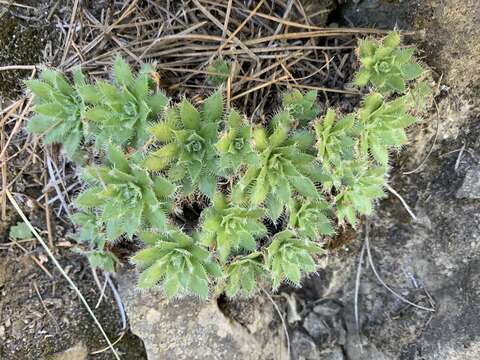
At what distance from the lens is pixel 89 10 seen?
2.29m

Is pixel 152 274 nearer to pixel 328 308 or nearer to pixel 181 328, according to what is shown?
pixel 181 328

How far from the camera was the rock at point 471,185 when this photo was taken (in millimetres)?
2379

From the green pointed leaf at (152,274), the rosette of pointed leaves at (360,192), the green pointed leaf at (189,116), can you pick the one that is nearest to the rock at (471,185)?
the rosette of pointed leaves at (360,192)

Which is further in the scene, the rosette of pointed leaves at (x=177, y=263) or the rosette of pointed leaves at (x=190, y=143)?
the rosette of pointed leaves at (x=177, y=263)

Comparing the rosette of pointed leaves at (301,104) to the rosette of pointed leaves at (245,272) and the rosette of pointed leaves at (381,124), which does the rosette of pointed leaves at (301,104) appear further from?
the rosette of pointed leaves at (245,272)

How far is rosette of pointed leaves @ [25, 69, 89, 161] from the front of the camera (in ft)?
6.91

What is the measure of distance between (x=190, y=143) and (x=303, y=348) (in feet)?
4.00

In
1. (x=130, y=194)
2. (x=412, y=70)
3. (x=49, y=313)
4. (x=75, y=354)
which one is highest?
(x=412, y=70)

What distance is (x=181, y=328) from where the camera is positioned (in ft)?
7.99

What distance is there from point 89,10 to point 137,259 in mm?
1065

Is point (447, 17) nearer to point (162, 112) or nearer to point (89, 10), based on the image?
point (162, 112)

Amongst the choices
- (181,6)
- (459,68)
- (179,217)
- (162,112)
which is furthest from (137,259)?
(459,68)

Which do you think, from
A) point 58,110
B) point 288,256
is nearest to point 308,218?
point 288,256

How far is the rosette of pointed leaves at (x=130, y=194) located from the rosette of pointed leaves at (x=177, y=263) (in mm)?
111
